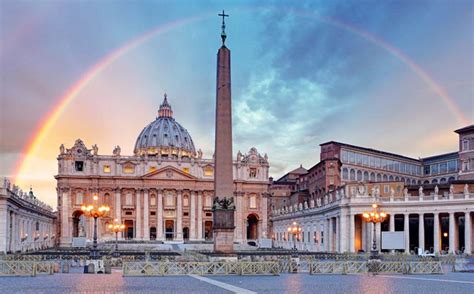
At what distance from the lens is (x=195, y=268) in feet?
90.5

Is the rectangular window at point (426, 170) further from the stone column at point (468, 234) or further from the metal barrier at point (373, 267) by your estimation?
the metal barrier at point (373, 267)

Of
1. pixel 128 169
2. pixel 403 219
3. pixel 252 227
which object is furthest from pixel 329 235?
pixel 252 227

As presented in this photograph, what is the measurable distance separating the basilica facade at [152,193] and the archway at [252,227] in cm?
38

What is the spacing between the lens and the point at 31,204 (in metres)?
79.3

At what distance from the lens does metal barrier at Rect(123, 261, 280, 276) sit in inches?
1067

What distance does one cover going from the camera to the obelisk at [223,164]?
1190 inches

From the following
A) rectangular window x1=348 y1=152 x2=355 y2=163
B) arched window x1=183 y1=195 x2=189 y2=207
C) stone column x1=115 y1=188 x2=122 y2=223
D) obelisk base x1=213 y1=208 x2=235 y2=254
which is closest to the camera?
obelisk base x1=213 y1=208 x2=235 y2=254

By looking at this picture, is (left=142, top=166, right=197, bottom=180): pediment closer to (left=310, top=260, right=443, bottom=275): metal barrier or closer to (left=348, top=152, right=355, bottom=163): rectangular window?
(left=348, top=152, right=355, bottom=163): rectangular window

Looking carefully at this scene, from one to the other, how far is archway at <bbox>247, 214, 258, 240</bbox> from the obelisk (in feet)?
279

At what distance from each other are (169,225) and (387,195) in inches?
2248

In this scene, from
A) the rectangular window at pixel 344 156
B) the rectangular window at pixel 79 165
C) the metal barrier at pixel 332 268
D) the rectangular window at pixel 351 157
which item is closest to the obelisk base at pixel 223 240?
the metal barrier at pixel 332 268

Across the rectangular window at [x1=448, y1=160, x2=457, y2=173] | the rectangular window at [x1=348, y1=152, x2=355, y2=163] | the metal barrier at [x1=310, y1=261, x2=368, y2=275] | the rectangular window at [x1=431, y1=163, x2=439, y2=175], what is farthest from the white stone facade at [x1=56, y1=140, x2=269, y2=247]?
the metal barrier at [x1=310, y1=261, x2=368, y2=275]

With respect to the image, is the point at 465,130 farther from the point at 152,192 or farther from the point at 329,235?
the point at 152,192

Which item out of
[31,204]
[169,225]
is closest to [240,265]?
[31,204]
